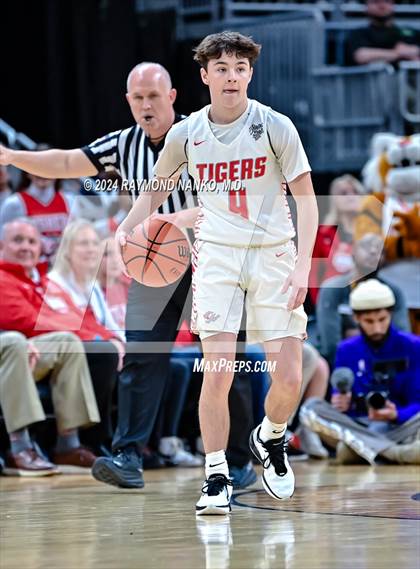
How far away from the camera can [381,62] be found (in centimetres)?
1155

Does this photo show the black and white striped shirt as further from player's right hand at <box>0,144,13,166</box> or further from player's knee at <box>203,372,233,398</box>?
player's knee at <box>203,372,233,398</box>

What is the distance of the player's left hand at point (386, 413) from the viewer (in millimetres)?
7531

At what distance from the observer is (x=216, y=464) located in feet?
14.8

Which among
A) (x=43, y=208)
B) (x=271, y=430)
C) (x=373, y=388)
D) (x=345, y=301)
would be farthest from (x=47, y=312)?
(x=271, y=430)

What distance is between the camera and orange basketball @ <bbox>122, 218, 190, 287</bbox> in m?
5.15

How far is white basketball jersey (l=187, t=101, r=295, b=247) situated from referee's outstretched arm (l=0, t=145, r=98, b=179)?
108cm

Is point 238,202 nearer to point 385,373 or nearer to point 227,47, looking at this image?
point 227,47

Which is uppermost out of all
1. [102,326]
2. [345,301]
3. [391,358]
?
[102,326]

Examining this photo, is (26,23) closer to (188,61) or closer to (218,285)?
(188,61)

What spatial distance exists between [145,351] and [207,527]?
148cm

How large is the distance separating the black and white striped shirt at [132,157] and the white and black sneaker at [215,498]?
1.47m

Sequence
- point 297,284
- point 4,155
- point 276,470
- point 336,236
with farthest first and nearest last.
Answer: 1. point 336,236
2. point 4,155
3. point 276,470
4. point 297,284

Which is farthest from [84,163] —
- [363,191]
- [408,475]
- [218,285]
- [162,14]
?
[162,14]

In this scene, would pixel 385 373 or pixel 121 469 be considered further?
pixel 385 373
